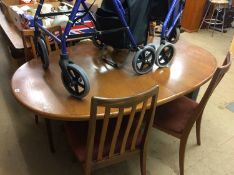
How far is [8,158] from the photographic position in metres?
1.83

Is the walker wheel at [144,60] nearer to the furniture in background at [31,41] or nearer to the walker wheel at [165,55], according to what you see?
the walker wheel at [165,55]

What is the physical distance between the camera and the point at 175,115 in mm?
1655

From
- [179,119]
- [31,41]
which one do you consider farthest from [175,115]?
[31,41]

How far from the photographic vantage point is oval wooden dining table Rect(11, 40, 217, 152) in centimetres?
120

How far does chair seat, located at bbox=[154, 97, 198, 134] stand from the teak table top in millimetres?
283

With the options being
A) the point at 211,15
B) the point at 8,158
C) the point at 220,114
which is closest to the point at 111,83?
the point at 8,158

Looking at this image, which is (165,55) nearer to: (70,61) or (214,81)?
(214,81)

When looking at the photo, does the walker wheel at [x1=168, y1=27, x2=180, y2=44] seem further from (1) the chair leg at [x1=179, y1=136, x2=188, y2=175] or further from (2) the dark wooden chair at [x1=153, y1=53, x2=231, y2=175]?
(1) the chair leg at [x1=179, y1=136, x2=188, y2=175]

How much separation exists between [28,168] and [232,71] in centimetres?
300

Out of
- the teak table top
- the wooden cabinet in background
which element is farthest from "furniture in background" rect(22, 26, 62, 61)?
the wooden cabinet in background

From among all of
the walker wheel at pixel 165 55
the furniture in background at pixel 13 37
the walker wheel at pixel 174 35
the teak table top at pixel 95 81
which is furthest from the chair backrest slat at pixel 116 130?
the furniture in background at pixel 13 37

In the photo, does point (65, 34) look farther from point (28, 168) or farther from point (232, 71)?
point (232, 71)

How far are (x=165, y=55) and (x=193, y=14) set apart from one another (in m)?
3.48

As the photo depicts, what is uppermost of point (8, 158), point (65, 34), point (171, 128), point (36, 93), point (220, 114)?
point (65, 34)
